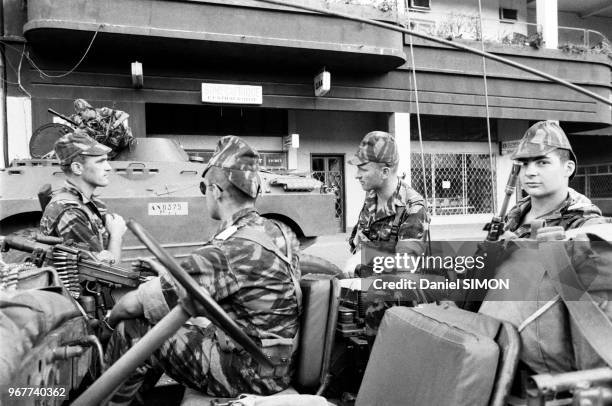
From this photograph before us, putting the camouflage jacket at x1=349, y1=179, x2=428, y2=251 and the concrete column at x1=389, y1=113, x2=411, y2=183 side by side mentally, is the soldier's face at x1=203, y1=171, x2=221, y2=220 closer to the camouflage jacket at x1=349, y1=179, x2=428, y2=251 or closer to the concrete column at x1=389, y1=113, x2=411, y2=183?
the camouflage jacket at x1=349, y1=179, x2=428, y2=251

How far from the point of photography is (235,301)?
2225 millimetres

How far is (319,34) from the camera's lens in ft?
35.3

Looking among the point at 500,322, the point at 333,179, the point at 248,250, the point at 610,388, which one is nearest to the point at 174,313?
the point at 248,250

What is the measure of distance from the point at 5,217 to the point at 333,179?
29.0ft

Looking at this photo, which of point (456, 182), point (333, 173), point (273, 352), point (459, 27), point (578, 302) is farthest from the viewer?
point (456, 182)

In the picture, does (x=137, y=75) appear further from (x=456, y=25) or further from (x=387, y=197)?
(x=456, y=25)

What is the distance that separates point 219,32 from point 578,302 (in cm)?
944

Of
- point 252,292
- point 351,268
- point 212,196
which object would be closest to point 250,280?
point 252,292

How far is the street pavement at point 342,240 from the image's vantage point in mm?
9430

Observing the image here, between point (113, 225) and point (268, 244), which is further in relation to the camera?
point (113, 225)

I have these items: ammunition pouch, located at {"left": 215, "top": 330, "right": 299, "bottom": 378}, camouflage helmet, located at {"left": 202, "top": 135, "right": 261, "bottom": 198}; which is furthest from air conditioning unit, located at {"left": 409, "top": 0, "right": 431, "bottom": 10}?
ammunition pouch, located at {"left": 215, "top": 330, "right": 299, "bottom": 378}

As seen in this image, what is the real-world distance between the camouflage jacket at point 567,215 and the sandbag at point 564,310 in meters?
0.62

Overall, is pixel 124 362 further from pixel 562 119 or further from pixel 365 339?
pixel 562 119

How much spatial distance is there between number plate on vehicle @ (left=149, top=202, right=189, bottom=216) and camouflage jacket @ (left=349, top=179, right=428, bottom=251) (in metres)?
4.00
